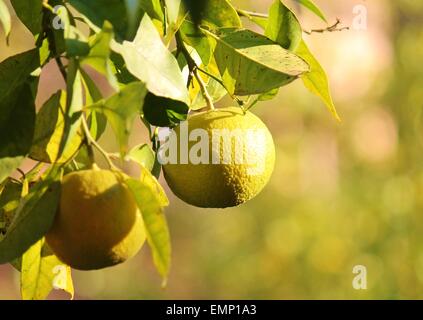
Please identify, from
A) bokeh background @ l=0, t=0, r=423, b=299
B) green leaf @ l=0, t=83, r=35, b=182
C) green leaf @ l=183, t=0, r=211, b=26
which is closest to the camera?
green leaf @ l=183, t=0, r=211, b=26

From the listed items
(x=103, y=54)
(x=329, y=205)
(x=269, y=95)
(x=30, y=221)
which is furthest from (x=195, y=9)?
(x=329, y=205)

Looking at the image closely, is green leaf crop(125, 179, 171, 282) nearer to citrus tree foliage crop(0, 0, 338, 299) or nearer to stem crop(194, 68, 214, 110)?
citrus tree foliage crop(0, 0, 338, 299)

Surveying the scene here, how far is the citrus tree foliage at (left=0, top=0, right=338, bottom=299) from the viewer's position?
67cm

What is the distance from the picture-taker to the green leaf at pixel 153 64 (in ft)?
2.30

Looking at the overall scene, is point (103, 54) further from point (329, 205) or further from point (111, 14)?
point (329, 205)

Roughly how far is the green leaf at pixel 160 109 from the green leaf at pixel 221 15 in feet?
0.28

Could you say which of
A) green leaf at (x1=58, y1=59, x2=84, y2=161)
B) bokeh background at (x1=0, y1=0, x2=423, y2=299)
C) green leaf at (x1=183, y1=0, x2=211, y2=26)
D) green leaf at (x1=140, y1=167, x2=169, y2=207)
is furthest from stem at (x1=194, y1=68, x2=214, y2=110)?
bokeh background at (x1=0, y1=0, x2=423, y2=299)

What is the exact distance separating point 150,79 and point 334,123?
8.80 feet

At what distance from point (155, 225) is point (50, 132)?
0.47 feet

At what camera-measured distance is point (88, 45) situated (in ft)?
2.21

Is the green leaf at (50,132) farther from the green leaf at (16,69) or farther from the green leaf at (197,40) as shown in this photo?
the green leaf at (197,40)
